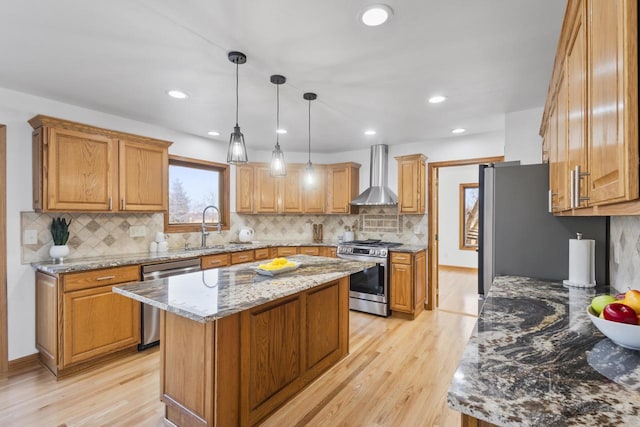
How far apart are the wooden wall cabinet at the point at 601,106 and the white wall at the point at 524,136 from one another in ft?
6.25

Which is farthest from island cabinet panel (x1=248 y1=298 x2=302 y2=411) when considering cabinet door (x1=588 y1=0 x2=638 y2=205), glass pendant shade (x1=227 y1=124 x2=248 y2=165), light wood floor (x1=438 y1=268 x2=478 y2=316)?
light wood floor (x1=438 y1=268 x2=478 y2=316)

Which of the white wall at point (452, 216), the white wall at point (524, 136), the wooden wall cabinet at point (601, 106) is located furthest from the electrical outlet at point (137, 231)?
the white wall at point (452, 216)

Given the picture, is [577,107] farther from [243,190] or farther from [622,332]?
[243,190]

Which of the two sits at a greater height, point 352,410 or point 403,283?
point 403,283

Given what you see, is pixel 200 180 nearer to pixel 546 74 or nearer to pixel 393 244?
pixel 393 244

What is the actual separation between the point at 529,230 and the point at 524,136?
1358mm

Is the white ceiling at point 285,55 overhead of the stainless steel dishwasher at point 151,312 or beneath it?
overhead

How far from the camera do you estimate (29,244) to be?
2760 mm

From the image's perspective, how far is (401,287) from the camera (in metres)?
4.02

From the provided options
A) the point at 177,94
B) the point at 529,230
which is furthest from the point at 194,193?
the point at 529,230

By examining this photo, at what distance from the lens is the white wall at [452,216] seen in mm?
7351

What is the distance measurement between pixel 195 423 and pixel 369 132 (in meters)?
3.49

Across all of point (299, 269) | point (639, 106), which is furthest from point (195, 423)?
point (639, 106)

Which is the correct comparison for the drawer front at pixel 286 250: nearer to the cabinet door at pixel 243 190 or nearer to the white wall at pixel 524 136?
the cabinet door at pixel 243 190
